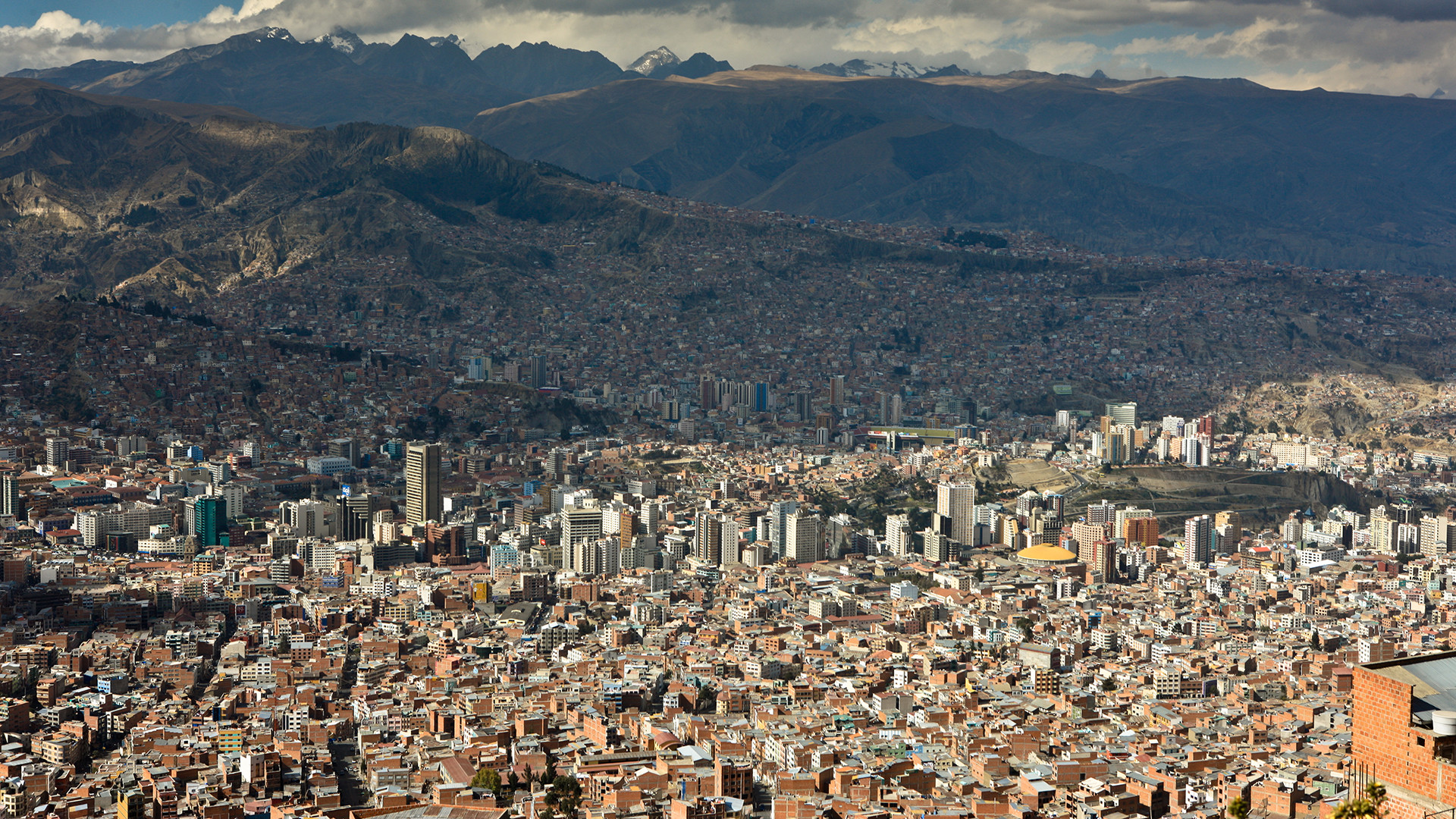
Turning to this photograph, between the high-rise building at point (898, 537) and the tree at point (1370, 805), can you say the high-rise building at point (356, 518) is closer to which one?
the high-rise building at point (898, 537)

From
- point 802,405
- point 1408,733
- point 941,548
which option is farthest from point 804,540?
point 1408,733

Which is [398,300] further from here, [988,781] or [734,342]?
[988,781]

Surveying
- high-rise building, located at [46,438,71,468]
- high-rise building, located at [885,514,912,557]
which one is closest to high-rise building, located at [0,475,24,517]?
high-rise building, located at [46,438,71,468]

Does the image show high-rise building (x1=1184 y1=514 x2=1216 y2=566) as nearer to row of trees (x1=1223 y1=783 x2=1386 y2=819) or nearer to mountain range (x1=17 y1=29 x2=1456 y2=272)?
row of trees (x1=1223 y1=783 x2=1386 y2=819)

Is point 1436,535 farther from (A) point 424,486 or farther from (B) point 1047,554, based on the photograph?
(A) point 424,486

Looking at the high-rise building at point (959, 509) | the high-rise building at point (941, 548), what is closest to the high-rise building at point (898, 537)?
the high-rise building at point (941, 548)

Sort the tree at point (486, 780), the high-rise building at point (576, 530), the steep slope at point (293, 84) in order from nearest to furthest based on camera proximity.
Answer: the tree at point (486, 780)
the high-rise building at point (576, 530)
the steep slope at point (293, 84)
